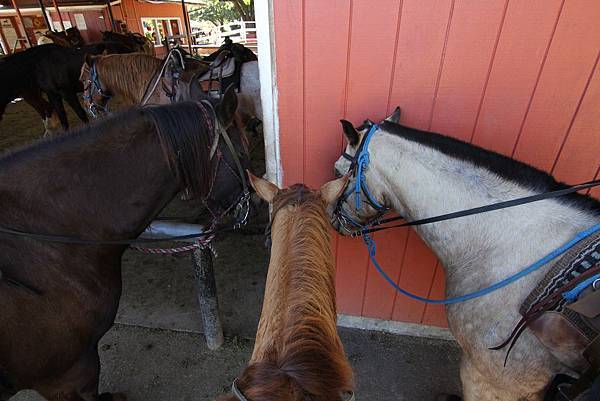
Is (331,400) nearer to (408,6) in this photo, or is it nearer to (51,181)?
(51,181)

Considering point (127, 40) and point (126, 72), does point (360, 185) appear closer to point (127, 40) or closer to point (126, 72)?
point (126, 72)

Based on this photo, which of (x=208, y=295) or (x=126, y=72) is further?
(x=126, y=72)

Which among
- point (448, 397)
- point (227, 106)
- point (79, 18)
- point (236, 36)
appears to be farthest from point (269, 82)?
point (236, 36)

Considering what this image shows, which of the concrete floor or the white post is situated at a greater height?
the white post

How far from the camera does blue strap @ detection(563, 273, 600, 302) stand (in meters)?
1.17

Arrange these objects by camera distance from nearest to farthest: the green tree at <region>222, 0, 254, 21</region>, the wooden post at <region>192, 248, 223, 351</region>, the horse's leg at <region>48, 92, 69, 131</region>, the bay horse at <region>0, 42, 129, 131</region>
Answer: the wooden post at <region>192, 248, 223, 351</region>, the bay horse at <region>0, 42, 129, 131</region>, the horse's leg at <region>48, 92, 69, 131</region>, the green tree at <region>222, 0, 254, 21</region>

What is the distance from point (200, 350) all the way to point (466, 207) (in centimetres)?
246

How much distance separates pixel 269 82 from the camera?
208cm

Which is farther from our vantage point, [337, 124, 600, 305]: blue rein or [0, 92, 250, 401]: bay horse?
[0, 92, 250, 401]: bay horse

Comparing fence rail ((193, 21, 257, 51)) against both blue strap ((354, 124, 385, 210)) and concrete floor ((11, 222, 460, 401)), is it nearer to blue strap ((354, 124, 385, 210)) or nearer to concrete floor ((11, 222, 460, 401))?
concrete floor ((11, 222, 460, 401))

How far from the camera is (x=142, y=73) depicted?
412 centimetres

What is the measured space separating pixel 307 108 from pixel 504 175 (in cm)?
121

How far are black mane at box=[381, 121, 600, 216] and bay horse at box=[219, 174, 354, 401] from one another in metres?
0.78

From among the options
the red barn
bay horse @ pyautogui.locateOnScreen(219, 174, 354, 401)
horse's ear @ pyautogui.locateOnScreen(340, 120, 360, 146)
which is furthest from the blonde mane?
the red barn
